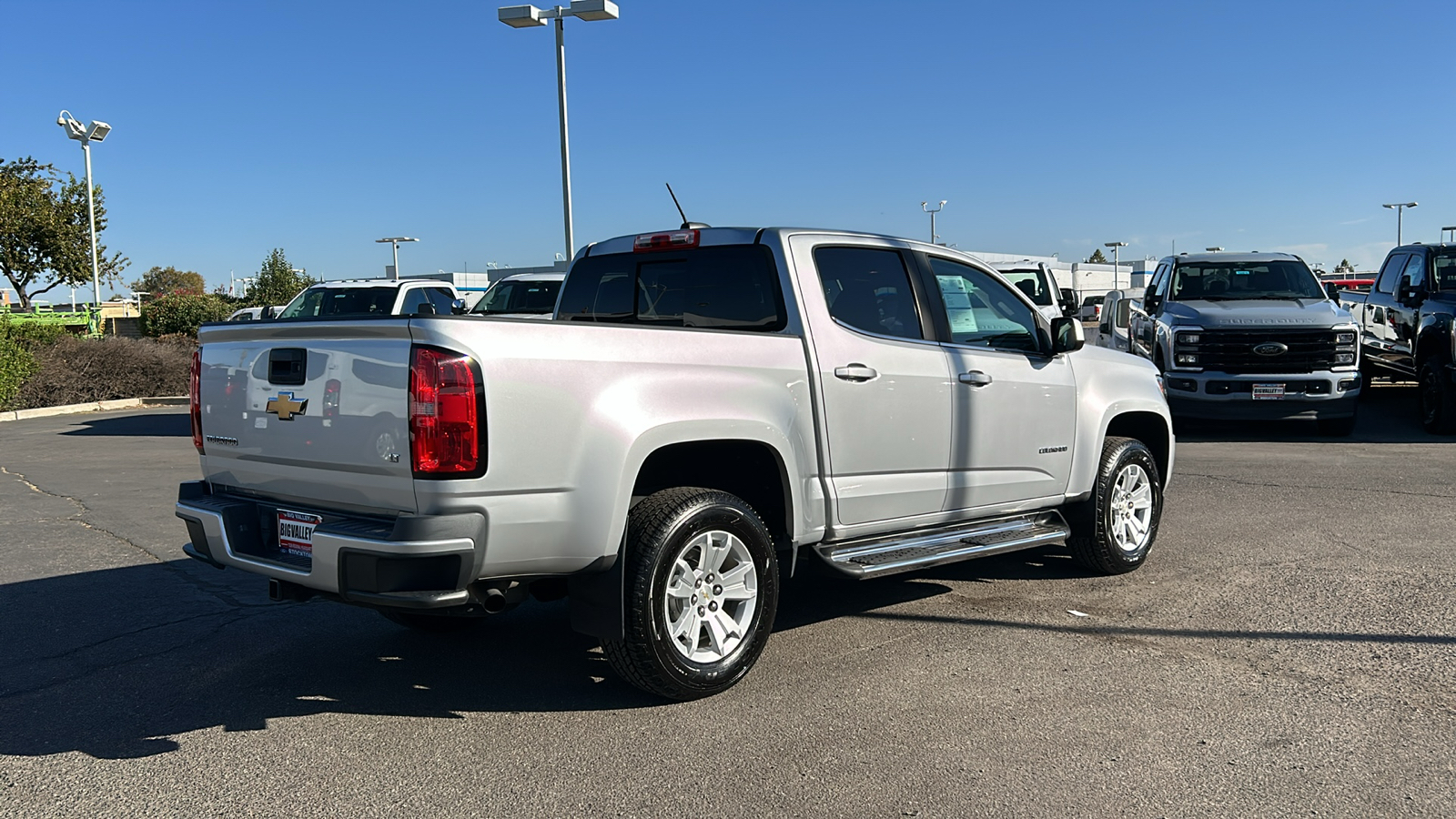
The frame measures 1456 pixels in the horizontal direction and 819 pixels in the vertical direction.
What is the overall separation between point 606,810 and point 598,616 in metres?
0.91

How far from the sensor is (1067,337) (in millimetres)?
6445

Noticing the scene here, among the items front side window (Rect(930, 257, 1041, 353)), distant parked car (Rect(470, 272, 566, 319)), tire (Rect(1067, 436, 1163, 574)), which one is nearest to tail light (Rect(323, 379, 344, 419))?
front side window (Rect(930, 257, 1041, 353))

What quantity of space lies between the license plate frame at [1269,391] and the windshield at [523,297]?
8875mm

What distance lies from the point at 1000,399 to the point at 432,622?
3083mm

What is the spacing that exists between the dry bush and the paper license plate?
15.8m

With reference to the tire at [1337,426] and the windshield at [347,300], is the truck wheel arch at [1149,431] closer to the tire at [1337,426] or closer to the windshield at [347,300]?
the tire at [1337,426]

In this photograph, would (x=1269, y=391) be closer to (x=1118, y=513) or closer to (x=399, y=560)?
(x=1118, y=513)

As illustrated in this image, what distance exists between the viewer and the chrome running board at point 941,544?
526 centimetres

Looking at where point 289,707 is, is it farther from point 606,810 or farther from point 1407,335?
point 1407,335

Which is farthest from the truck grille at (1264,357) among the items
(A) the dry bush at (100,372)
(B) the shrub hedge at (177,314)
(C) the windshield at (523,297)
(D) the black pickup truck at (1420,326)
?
(B) the shrub hedge at (177,314)

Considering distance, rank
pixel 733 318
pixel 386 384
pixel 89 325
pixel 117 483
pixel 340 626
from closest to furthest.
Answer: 1. pixel 386 384
2. pixel 733 318
3. pixel 340 626
4. pixel 117 483
5. pixel 89 325

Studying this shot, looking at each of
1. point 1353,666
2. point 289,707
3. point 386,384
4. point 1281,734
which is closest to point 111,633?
point 289,707

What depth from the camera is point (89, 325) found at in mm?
29453

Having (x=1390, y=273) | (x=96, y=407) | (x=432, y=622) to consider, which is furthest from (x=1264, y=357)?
(x=96, y=407)
